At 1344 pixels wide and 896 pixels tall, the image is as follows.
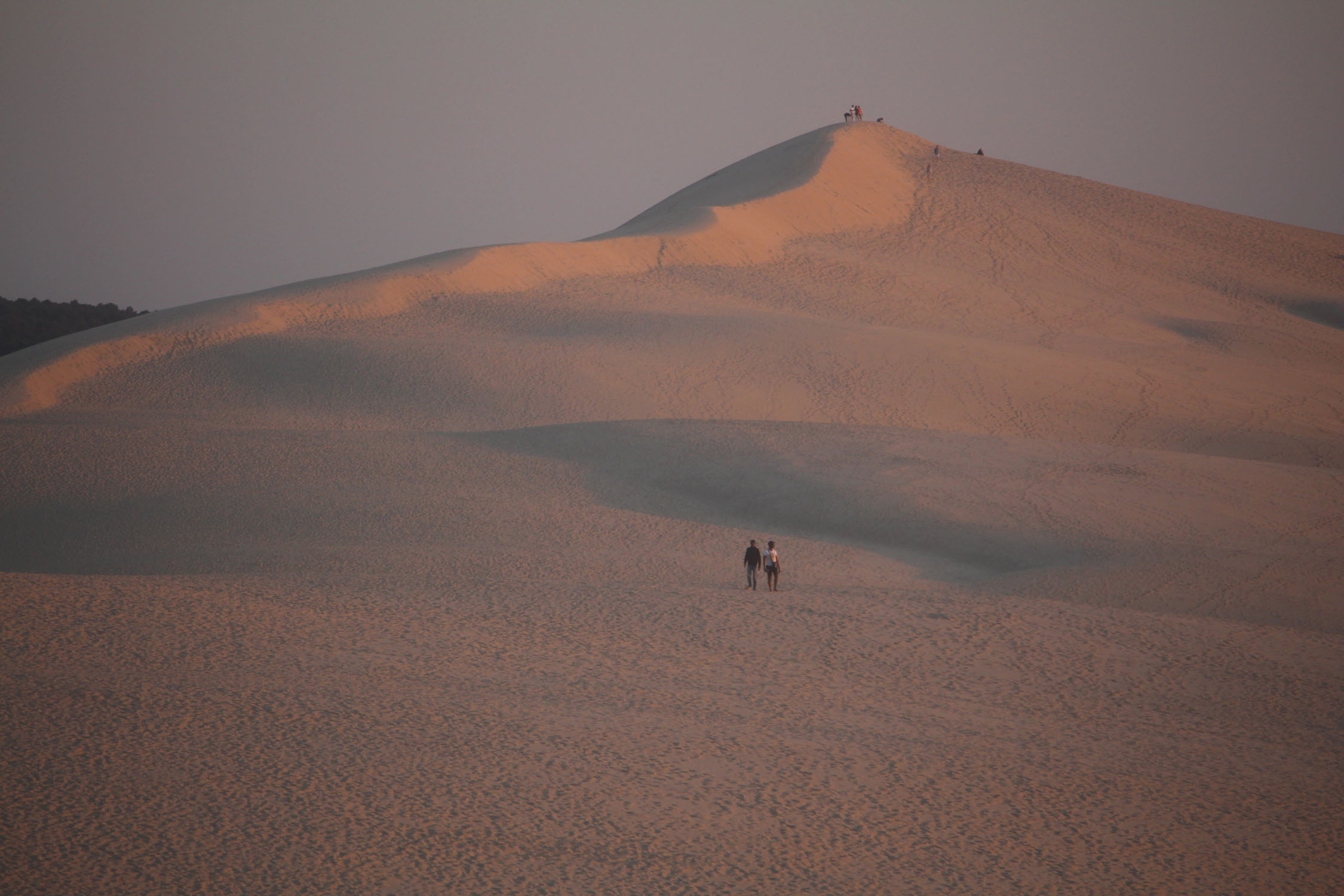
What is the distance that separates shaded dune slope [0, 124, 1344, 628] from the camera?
51.1ft

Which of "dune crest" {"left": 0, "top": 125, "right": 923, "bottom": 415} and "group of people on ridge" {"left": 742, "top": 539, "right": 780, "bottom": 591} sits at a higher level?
"dune crest" {"left": 0, "top": 125, "right": 923, "bottom": 415}

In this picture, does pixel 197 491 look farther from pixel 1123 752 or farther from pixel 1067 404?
pixel 1067 404

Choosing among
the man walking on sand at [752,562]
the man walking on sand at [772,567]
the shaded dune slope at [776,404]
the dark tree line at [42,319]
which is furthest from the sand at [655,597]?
the dark tree line at [42,319]

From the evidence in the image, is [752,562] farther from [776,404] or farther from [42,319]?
[42,319]

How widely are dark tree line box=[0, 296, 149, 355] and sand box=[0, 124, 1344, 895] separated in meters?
28.8

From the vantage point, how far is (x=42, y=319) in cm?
5606

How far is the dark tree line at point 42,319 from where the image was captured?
50156 millimetres

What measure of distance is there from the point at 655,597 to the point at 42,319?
5946cm

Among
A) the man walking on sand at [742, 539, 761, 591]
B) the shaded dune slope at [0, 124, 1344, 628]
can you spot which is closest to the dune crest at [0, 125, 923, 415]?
the shaded dune slope at [0, 124, 1344, 628]

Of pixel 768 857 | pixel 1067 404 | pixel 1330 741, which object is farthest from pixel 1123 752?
pixel 1067 404

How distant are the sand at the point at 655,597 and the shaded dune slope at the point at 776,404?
15cm

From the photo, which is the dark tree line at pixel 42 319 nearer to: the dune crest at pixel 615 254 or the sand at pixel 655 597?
the dune crest at pixel 615 254

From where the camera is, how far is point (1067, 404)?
84.7 feet

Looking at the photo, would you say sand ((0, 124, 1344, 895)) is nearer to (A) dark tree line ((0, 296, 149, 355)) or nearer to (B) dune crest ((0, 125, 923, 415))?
(B) dune crest ((0, 125, 923, 415))
